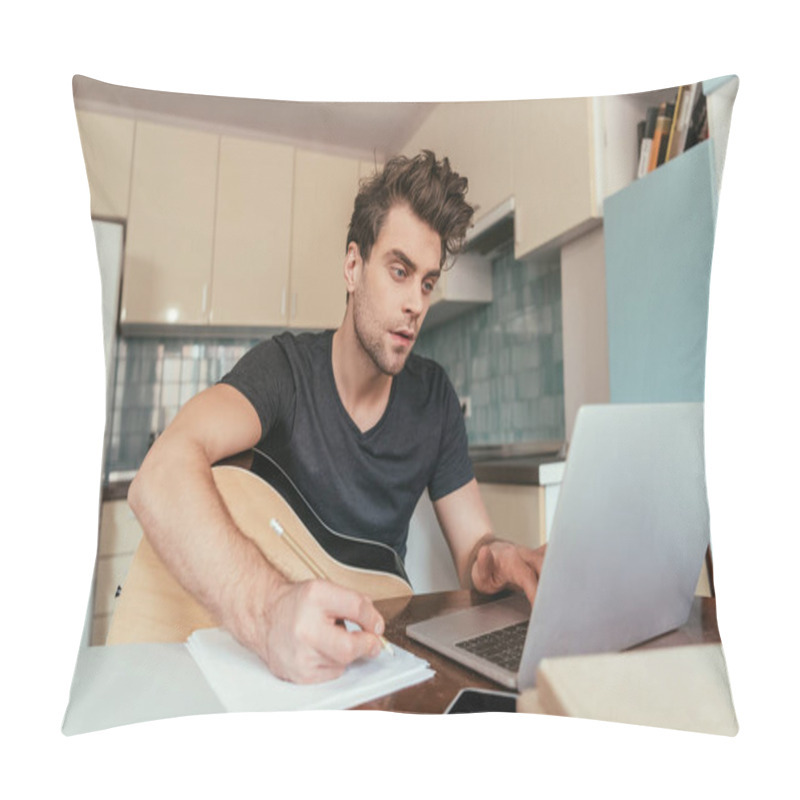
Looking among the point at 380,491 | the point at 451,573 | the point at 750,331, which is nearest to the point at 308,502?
the point at 380,491

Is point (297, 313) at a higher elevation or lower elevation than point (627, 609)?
higher

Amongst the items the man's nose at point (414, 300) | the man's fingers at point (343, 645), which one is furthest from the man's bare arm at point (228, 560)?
the man's nose at point (414, 300)

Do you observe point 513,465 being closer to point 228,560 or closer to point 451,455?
point 451,455

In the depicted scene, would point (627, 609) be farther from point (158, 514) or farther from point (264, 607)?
point (158, 514)

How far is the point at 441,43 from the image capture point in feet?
3.25

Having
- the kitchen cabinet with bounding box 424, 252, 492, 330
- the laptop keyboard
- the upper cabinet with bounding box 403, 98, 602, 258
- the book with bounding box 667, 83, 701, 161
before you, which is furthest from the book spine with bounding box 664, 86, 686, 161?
the laptop keyboard

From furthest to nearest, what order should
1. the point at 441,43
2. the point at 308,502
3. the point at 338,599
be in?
the point at 441,43 → the point at 308,502 → the point at 338,599

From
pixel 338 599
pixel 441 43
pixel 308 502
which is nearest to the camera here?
pixel 338 599

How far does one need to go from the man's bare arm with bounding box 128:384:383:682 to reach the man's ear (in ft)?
0.60

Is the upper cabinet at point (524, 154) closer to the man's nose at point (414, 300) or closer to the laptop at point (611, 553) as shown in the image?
the man's nose at point (414, 300)

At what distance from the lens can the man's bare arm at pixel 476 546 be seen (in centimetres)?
77

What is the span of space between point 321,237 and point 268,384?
0.19m

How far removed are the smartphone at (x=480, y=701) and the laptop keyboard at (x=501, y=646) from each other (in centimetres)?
3

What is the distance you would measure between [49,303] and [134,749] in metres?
0.52
